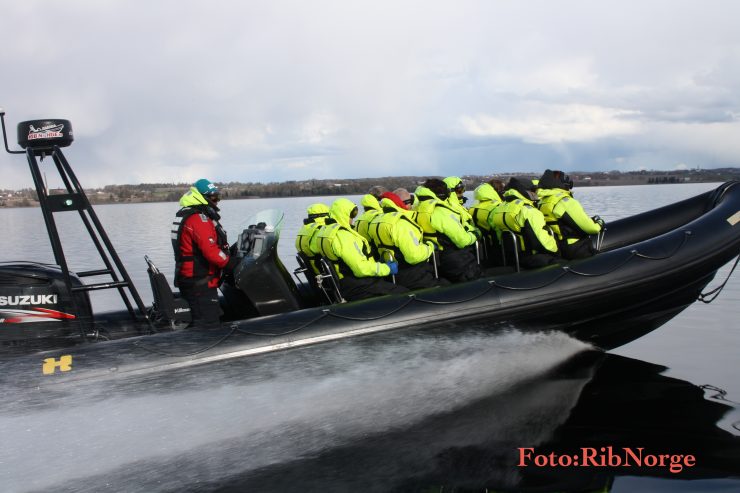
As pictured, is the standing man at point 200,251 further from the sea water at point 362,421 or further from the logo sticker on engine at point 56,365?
the logo sticker on engine at point 56,365

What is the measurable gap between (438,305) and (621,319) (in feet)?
5.92

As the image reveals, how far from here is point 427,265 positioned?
5273 millimetres

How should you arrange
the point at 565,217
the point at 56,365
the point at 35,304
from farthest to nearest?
the point at 565,217, the point at 35,304, the point at 56,365

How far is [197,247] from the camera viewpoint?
4.53 metres

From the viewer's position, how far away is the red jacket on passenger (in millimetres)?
4457

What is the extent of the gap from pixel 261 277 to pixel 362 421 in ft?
3.99

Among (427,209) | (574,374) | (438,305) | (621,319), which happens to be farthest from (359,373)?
(621,319)

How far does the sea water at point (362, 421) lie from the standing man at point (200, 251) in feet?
1.76

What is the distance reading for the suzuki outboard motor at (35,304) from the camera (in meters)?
3.89

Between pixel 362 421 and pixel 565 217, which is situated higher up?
pixel 565 217

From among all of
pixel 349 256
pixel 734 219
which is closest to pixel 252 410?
pixel 349 256

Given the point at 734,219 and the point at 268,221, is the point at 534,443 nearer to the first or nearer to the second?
the point at 268,221

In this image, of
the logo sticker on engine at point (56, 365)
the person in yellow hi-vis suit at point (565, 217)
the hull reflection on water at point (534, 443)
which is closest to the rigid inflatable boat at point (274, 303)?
the logo sticker on engine at point (56, 365)

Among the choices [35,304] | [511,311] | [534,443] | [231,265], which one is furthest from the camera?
[511,311]
